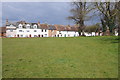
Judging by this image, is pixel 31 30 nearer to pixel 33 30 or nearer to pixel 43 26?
pixel 33 30

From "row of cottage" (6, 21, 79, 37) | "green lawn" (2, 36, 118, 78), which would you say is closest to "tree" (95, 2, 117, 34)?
"green lawn" (2, 36, 118, 78)

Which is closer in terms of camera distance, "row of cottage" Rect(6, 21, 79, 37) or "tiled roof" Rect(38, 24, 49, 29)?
"row of cottage" Rect(6, 21, 79, 37)

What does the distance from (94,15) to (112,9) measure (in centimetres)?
407

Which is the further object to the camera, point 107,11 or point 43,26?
point 43,26

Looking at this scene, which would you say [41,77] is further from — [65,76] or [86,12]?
[86,12]

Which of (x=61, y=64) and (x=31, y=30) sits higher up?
(x=31, y=30)

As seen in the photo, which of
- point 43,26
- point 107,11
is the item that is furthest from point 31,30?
point 107,11

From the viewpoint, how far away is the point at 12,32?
63.3 meters

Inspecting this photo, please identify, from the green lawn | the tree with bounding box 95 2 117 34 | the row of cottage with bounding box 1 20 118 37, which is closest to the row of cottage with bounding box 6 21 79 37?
the row of cottage with bounding box 1 20 118 37

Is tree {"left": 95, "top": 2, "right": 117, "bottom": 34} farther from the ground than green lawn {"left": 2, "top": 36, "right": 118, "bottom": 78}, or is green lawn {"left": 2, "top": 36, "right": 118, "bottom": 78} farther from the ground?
tree {"left": 95, "top": 2, "right": 117, "bottom": 34}

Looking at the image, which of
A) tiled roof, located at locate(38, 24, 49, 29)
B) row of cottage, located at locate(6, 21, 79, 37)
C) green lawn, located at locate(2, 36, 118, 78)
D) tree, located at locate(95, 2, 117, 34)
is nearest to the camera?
green lawn, located at locate(2, 36, 118, 78)

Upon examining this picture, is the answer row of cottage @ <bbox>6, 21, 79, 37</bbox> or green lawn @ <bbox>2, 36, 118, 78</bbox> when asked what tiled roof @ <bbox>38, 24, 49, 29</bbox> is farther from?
green lawn @ <bbox>2, 36, 118, 78</bbox>

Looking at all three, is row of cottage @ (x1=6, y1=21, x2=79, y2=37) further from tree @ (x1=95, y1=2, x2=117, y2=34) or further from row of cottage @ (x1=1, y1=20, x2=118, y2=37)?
tree @ (x1=95, y1=2, x2=117, y2=34)

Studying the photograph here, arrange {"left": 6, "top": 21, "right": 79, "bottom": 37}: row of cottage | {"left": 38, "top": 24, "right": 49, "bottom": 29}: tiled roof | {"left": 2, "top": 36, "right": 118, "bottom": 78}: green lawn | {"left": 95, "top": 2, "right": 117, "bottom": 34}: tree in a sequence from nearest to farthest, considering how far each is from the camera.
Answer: {"left": 2, "top": 36, "right": 118, "bottom": 78}: green lawn
{"left": 95, "top": 2, "right": 117, "bottom": 34}: tree
{"left": 6, "top": 21, "right": 79, "bottom": 37}: row of cottage
{"left": 38, "top": 24, "right": 49, "bottom": 29}: tiled roof
